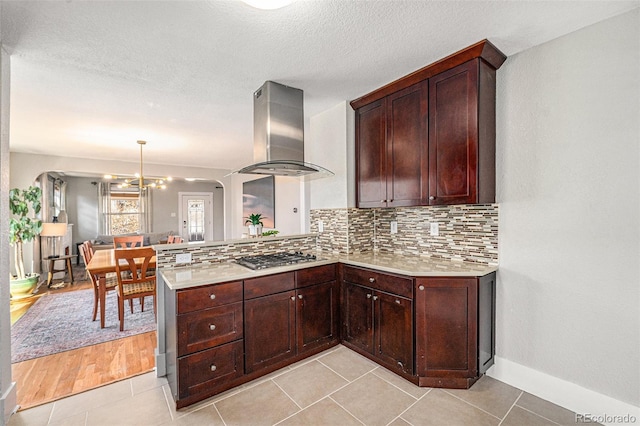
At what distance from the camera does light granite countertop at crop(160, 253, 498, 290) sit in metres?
2.07

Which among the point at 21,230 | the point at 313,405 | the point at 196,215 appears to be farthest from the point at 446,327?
the point at 196,215

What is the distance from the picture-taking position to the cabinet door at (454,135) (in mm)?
2086

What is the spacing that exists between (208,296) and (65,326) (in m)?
2.75

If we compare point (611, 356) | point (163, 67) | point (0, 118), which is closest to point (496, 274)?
point (611, 356)

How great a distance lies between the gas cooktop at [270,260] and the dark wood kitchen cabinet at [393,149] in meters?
0.86

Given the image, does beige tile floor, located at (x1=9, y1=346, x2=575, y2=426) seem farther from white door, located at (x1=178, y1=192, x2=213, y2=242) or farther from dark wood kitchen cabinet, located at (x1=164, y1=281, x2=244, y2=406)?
white door, located at (x1=178, y1=192, x2=213, y2=242)

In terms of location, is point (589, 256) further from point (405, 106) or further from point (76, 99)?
point (76, 99)

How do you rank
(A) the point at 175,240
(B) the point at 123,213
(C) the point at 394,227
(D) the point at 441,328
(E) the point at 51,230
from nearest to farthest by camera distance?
(D) the point at 441,328 < (C) the point at 394,227 < (E) the point at 51,230 < (A) the point at 175,240 < (B) the point at 123,213

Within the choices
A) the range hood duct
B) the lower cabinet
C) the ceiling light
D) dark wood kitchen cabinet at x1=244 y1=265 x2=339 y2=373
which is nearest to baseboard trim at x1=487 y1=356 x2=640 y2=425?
the lower cabinet

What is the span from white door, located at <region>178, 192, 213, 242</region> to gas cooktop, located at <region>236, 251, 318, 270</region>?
23.1 ft

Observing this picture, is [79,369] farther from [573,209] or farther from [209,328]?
[573,209]

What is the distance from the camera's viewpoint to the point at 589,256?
1.84m

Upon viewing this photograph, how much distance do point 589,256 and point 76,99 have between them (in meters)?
4.42

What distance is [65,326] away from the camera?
3.46 meters
